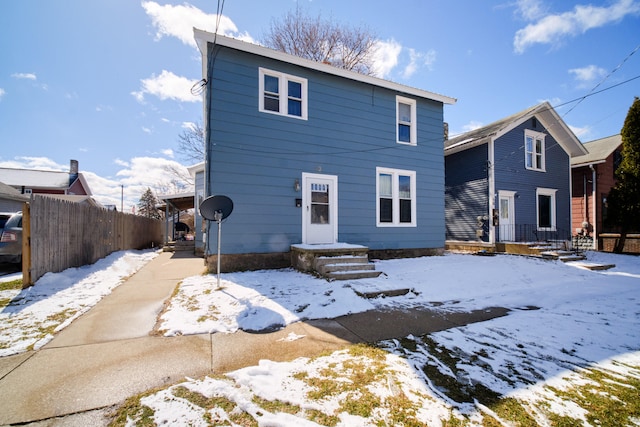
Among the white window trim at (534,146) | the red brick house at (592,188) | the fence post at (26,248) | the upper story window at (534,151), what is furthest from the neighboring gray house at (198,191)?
the red brick house at (592,188)

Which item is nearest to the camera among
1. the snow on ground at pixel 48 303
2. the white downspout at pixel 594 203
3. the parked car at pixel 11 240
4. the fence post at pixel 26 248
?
the snow on ground at pixel 48 303

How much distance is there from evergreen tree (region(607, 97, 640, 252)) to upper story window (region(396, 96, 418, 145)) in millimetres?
9331

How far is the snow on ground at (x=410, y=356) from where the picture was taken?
1.91 m

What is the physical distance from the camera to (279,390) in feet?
6.97

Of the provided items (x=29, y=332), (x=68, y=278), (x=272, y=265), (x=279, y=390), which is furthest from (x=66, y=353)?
(x=272, y=265)

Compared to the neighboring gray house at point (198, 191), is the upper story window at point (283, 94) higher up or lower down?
higher up

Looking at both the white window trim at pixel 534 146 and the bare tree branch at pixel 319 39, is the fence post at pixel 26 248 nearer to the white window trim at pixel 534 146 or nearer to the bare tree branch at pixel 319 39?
the bare tree branch at pixel 319 39

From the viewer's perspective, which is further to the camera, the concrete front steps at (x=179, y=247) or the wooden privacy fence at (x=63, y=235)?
the concrete front steps at (x=179, y=247)

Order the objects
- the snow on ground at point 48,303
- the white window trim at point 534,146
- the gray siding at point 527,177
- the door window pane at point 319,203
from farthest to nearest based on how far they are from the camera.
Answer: the white window trim at point 534,146
the gray siding at point 527,177
the door window pane at point 319,203
the snow on ground at point 48,303

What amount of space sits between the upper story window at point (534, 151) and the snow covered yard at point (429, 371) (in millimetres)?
8692

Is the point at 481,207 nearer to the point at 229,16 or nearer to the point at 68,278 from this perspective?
the point at 229,16

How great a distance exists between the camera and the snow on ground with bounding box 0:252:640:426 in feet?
6.28

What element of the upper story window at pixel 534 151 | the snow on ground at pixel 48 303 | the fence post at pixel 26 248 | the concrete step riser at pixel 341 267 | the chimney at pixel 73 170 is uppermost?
the chimney at pixel 73 170

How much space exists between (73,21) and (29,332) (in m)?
7.47
